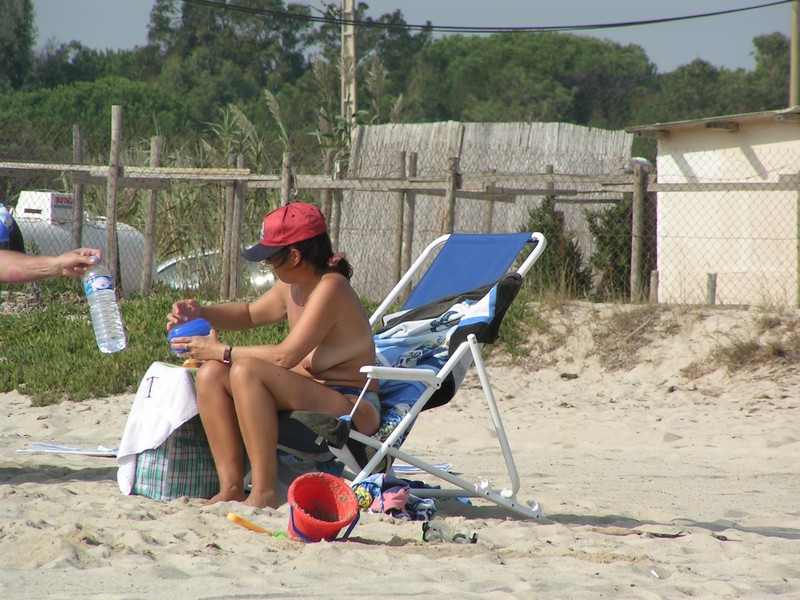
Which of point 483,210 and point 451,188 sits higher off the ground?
point 451,188

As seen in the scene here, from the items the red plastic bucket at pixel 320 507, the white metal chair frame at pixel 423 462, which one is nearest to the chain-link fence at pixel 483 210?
the white metal chair frame at pixel 423 462

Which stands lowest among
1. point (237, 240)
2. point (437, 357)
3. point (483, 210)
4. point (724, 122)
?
point (437, 357)

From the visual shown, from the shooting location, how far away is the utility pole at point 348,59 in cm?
1911

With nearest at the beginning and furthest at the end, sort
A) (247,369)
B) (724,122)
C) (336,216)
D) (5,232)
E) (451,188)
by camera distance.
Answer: (247,369) < (5,232) < (451,188) < (336,216) < (724,122)

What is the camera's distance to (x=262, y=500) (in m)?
4.02

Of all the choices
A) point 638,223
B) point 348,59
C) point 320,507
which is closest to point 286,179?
point 638,223

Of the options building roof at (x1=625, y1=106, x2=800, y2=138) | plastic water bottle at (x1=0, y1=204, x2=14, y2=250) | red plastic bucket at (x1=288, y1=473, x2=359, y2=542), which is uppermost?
building roof at (x1=625, y1=106, x2=800, y2=138)

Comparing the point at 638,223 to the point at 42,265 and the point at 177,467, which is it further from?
the point at 42,265

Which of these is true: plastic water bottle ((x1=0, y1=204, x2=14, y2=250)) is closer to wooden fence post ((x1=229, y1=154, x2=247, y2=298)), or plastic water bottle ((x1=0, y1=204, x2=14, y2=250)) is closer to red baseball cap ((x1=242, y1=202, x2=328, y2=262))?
red baseball cap ((x1=242, y1=202, x2=328, y2=262))

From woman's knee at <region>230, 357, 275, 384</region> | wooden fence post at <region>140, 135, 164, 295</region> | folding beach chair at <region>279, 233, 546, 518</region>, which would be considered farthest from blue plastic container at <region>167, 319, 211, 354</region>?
wooden fence post at <region>140, 135, 164, 295</region>

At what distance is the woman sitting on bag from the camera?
13.1ft

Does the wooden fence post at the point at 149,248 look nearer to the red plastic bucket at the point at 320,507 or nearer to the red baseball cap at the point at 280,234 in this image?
the red baseball cap at the point at 280,234

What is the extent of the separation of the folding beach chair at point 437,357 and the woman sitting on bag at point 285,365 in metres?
0.11

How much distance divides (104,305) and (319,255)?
2.99 feet
